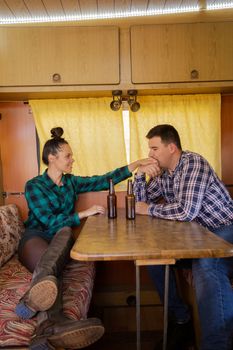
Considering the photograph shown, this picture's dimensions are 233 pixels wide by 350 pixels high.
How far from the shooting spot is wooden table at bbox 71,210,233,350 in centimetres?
124

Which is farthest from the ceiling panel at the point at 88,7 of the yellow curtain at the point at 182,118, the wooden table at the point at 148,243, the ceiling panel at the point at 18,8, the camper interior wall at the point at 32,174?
the wooden table at the point at 148,243

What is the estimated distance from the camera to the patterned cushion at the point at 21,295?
4.36 feet

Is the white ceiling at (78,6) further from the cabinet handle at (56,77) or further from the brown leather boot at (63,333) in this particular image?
the brown leather boot at (63,333)

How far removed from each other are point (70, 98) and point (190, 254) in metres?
1.93

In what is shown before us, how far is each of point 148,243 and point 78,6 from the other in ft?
7.03

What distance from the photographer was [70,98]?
107 inches

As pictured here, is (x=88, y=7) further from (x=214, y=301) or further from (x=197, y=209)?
(x=214, y=301)

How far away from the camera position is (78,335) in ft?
4.21

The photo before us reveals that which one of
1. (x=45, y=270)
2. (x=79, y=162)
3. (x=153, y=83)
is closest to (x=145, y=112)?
(x=153, y=83)

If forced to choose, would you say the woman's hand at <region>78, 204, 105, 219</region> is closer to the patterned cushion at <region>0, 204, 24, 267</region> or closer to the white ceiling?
the patterned cushion at <region>0, 204, 24, 267</region>

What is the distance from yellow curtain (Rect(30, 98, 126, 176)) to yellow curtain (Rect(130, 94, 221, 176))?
0.15 m

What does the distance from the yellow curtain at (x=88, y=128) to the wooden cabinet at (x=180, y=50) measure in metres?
0.45

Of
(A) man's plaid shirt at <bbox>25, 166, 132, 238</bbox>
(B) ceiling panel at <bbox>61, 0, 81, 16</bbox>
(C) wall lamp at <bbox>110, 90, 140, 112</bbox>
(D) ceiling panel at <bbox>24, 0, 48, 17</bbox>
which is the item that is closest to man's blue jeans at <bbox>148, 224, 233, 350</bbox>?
(A) man's plaid shirt at <bbox>25, 166, 132, 238</bbox>

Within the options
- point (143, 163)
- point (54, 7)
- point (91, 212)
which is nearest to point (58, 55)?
point (54, 7)
